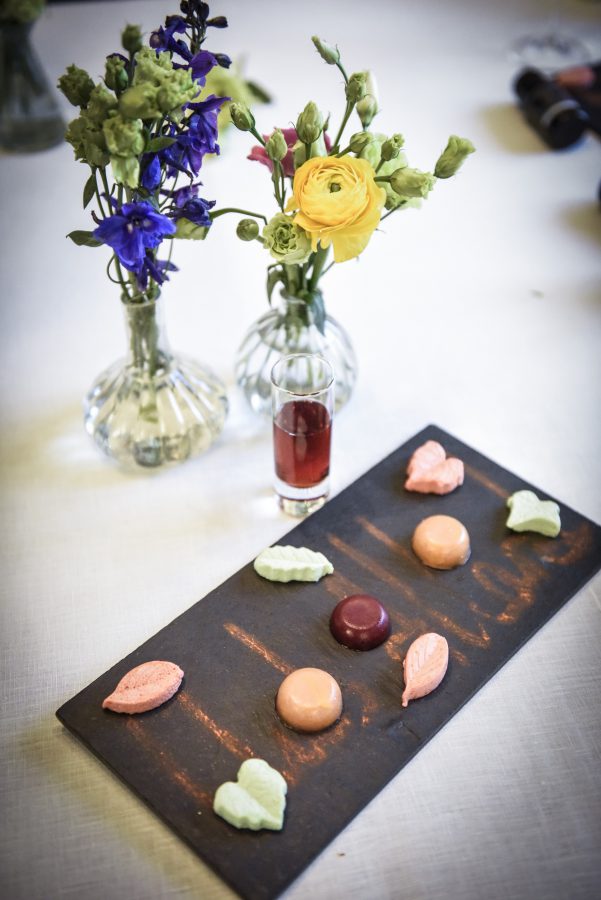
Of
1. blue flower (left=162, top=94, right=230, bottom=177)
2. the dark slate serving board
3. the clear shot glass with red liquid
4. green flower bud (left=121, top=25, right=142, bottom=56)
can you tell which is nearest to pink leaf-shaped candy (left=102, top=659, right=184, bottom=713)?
the dark slate serving board

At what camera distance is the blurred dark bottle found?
1.58 m

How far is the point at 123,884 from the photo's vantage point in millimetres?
720

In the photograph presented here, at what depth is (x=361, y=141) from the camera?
2.77ft

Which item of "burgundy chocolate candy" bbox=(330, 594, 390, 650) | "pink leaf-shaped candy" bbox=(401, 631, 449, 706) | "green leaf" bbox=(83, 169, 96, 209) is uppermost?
"green leaf" bbox=(83, 169, 96, 209)

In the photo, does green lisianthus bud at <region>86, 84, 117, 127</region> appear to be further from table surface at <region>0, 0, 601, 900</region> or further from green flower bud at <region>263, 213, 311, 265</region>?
table surface at <region>0, 0, 601, 900</region>

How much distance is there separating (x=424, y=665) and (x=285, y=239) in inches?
17.7

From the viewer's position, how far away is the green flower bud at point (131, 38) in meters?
0.81

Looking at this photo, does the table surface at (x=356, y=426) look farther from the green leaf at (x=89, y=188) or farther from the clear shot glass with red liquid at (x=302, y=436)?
the green leaf at (x=89, y=188)

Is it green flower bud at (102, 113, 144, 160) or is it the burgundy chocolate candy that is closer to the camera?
green flower bud at (102, 113, 144, 160)

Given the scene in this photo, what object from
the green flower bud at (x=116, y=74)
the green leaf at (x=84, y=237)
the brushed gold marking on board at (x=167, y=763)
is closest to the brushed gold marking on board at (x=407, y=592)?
the brushed gold marking on board at (x=167, y=763)

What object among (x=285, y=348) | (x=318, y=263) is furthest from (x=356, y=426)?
(x=318, y=263)

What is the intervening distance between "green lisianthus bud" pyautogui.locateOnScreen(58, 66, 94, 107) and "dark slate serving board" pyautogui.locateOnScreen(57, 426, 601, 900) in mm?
508

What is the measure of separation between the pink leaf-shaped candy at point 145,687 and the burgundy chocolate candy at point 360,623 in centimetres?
17

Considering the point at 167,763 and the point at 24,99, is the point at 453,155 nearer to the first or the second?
the point at 167,763
